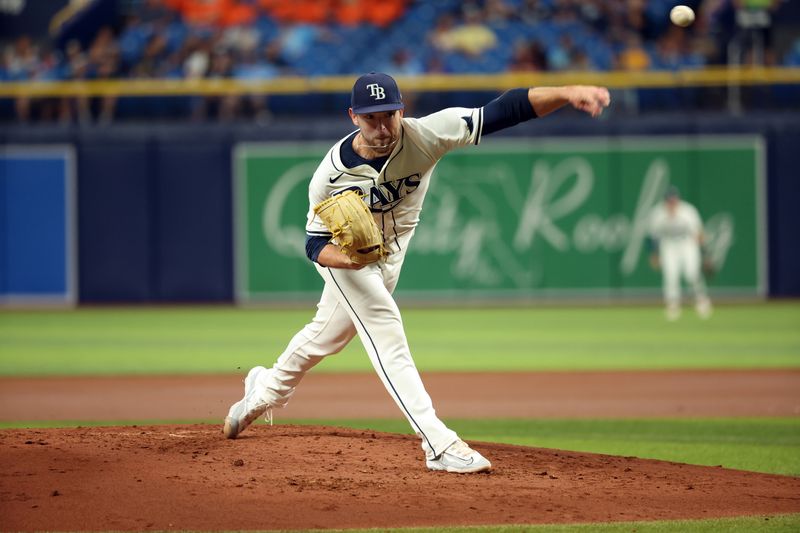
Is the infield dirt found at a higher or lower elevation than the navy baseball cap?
lower

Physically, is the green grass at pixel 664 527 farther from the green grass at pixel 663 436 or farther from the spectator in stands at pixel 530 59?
the spectator in stands at pixel 530 59

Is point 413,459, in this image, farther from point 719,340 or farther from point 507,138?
point 507,138

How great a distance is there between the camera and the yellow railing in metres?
19.7

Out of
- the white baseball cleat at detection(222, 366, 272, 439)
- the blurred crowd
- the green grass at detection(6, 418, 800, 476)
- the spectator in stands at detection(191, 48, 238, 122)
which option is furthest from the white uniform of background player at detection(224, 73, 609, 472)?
the spectator in stands at detection(191, 48, 238, 122)

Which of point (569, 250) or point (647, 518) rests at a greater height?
point (569, 250)

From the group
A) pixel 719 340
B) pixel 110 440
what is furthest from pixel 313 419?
pixel 719 340

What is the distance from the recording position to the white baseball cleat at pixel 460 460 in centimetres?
548

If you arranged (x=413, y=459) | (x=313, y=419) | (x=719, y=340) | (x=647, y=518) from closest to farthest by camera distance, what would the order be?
(x=647, y=518) → (x=413, y=459) → (x=313, y=419) → (x=719, y=340)

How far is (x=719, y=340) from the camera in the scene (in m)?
14.2

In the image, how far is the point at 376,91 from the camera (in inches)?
204

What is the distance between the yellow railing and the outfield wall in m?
0.60

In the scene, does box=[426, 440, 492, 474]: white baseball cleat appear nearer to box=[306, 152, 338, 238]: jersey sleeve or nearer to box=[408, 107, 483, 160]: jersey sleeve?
box=[306, 152, 338, 238]: jersey sleeve

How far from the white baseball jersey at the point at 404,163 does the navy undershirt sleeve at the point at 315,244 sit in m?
0.02

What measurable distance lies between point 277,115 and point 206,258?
2692 millimetres
